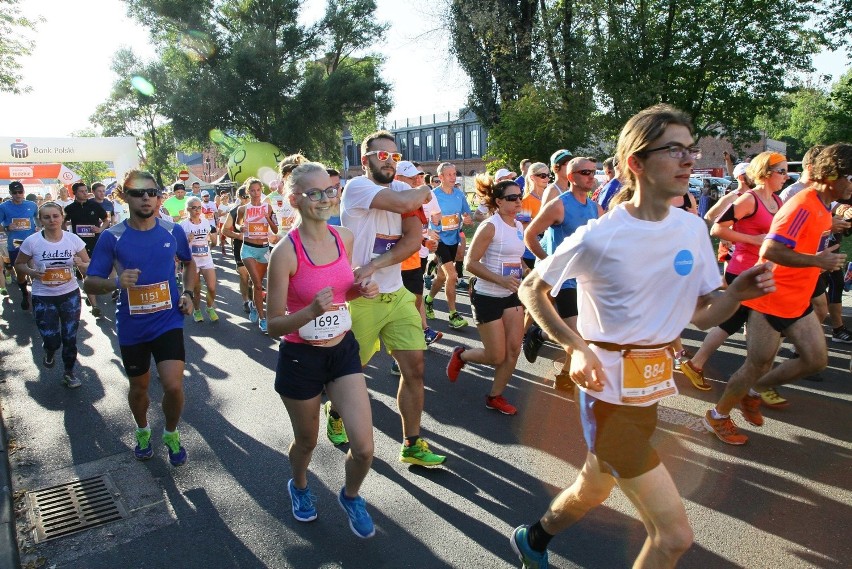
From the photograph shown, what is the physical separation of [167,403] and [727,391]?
155 inches

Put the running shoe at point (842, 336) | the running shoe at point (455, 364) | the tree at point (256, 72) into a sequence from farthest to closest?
the tree at point (256, 72), the running shoe at point (842, 336), the running shoe at point (455, 364)

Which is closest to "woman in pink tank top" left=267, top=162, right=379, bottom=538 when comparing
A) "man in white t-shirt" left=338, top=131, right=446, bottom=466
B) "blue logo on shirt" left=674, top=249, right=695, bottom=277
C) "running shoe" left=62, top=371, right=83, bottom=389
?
"man in white t-shirt" left=338, top=131, right=446, bottom=466

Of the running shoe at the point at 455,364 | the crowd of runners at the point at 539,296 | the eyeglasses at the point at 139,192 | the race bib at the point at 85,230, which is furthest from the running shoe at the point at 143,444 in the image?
the race bib at the point at 85,230

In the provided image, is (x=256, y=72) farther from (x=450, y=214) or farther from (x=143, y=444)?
(x=143, y=444)

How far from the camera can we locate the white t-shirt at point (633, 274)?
230 centimetres

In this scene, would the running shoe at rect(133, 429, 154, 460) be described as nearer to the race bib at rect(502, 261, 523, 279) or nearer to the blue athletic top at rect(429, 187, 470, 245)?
the race bib at rect(502, 261, 523, 279)

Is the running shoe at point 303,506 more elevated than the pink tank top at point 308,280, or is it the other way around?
the pink tank top at point 308,280

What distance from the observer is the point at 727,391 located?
14.3 feet

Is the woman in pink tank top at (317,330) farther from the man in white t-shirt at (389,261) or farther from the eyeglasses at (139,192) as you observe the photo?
the eyeglasses at (139,192)

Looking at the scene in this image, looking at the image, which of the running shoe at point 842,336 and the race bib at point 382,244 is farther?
the running shoe at point 842,336

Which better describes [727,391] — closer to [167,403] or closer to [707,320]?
[707,320]

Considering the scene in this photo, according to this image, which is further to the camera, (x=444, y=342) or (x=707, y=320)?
(x=444, y=342)

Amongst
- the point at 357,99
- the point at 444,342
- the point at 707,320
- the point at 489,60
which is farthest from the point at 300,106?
the point at 707,320

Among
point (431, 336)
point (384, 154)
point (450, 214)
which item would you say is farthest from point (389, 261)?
point (450, 214)
